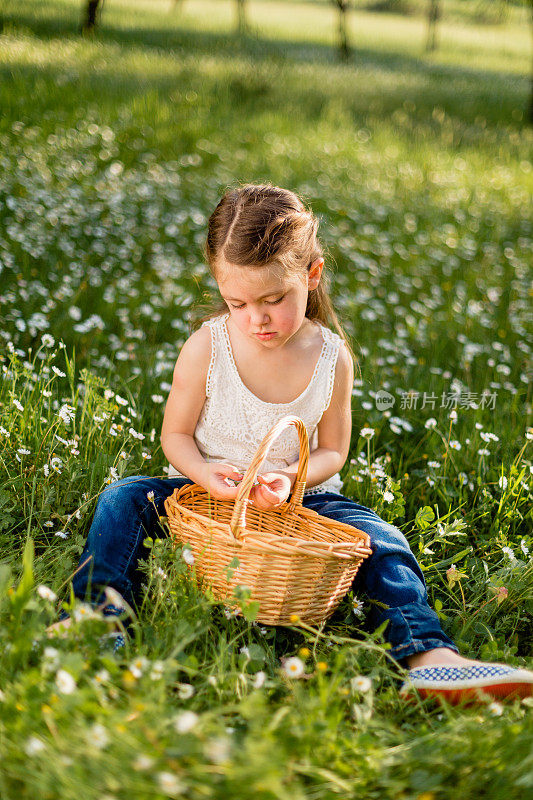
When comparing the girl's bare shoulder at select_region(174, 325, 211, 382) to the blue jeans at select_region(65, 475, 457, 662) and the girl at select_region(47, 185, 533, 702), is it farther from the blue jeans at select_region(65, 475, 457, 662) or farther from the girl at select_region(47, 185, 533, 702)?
the blue jeans at select_region(65, 475, 457, 662)

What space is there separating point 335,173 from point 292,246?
17.6ft

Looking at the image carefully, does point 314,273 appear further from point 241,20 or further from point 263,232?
point 241,20

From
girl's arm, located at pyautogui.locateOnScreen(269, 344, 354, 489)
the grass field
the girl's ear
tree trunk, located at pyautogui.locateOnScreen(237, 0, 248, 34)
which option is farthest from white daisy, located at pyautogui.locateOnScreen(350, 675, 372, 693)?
tree trunk, located at pyautogui.locateOnScreen(237, 0, 248, 34)

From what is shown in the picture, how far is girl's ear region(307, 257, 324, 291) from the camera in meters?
2.53

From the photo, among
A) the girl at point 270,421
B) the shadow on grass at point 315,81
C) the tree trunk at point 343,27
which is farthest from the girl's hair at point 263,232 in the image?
the tree trunk at point 343,27

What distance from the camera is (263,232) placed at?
2.30 metres

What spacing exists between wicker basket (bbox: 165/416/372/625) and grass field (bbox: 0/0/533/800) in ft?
0.27

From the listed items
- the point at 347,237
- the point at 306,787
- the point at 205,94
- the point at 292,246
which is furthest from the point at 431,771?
the point at 205,94

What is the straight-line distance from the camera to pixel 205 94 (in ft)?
29.9

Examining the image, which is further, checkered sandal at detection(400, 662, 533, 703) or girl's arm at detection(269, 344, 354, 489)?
girl's arm at detection(269, 344, 354, 489)

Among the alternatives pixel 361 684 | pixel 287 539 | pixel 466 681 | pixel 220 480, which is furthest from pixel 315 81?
pixel 361 684

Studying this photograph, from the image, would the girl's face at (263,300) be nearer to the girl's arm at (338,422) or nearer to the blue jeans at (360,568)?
the girl's arm at (338,422)

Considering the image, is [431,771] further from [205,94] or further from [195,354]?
[205,94]

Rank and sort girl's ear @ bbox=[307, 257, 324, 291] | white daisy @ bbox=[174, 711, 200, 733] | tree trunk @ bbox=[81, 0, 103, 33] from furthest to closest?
tree trunk @ bbox=[81, 0, 103, 33]
girl's ear @ bbox=[307, 257, 324, 291]
white daisy @ bbox=[174, 711, 200, 733]
